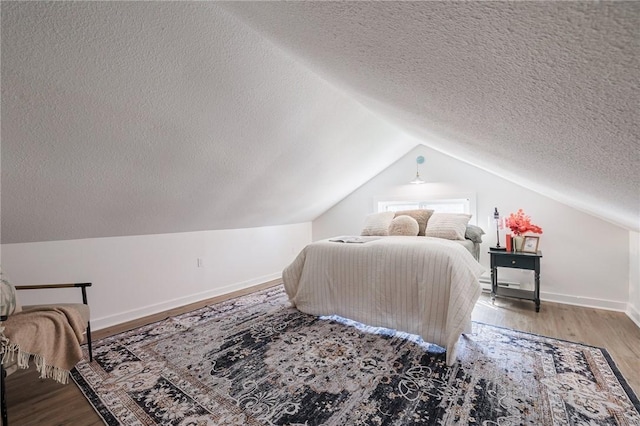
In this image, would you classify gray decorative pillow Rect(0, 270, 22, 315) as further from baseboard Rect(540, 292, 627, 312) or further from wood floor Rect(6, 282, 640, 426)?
baseboard Rect(540, 292, 627, 312)

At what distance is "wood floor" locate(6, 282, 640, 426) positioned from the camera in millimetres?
1616

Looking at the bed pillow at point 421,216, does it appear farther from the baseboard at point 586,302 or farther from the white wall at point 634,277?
the white wall at point 634,277

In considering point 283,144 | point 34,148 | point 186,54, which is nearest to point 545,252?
point 283,144

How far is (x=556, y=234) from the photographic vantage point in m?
3.39

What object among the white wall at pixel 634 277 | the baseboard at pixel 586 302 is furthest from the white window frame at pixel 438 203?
the white wall at pixel 634 277

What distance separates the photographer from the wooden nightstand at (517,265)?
301 centimetres

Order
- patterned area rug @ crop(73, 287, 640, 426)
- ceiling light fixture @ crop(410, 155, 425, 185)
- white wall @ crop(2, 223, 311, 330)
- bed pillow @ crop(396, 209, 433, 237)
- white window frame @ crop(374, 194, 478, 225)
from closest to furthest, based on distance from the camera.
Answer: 1. patterned area rug @ crop(73, 287, 640, 426)
2. white wall @ crop(2, 223, 311, 330)
3. bed pillow @ crop(396, 209, 433, 237)
4. white window frame @ crop(374, 194, 478, 225)
5. ceiling light fixture @ crop(410, 155, 425, 185)

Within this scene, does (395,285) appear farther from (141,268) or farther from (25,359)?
(141,268)

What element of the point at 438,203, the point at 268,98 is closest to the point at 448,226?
the point at 438,203

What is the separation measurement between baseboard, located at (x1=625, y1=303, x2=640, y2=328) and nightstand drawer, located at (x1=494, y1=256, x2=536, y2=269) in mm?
865

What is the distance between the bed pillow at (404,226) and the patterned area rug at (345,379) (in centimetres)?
128

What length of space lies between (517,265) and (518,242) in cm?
29

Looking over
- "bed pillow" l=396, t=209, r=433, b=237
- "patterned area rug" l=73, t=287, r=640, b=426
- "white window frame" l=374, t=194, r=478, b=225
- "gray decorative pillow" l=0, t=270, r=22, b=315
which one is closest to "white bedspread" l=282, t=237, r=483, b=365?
"patterned area rug" l=73, t=287, r=640, b=426

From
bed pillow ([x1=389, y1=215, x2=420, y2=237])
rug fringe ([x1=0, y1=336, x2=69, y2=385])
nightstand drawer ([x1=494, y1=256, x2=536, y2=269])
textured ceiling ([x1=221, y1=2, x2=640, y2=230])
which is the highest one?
textured ceiling ([x1=221, y1=2, x2=640, y2=230])
